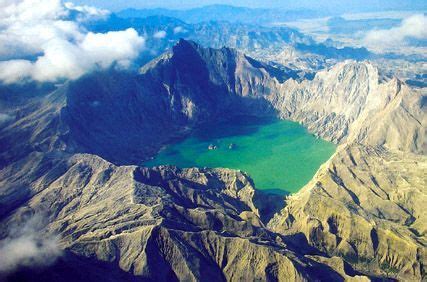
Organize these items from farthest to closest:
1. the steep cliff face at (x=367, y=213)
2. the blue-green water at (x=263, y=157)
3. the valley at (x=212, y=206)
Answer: the blue-green water at (x=263, y=157) < the steep cliff face at (x=367, y=213) < the valley at (x=212, y=206)

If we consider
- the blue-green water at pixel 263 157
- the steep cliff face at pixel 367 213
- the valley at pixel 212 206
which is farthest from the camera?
the blue-green water at pixel 263 157

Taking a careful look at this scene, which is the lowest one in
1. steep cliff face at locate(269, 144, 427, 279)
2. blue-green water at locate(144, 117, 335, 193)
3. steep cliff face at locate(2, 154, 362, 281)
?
blue-green water at locate(144, 117, 335, 193)

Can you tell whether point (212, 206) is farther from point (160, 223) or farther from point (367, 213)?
point (367, 213)

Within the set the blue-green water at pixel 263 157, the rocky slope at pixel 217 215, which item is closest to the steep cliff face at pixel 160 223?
the rocky slope at pixel 217 215

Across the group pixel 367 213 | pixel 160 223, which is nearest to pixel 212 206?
pixel 160 223

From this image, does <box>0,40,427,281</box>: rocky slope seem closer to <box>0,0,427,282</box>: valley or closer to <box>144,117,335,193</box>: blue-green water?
<box>0,0,427,282</box>: valley

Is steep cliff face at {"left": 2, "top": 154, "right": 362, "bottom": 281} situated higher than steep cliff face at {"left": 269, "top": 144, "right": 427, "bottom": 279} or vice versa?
steep cliff face at {"left": 2, "top": 154, "right": 362, "bottom": 281}

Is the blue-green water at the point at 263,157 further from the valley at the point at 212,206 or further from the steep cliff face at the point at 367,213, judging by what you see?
the steep cliff face at the point at 367,213

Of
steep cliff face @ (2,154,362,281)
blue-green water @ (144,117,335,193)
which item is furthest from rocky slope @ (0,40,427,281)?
blue-green water @ (144,117,335,193)

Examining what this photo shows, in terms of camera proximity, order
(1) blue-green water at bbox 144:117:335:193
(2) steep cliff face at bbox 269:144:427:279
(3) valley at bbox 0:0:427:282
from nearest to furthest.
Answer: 1. (3) valley at bbox 0:0:427:282
2. (2) steep cliff face at bbox 269:144:427:279
3. (1) blue-green water at bbox 144:117:335:193

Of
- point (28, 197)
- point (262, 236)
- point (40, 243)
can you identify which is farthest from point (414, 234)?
point (28, 197)

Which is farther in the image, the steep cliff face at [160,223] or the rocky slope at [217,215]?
the rocky slope at [217,215]
